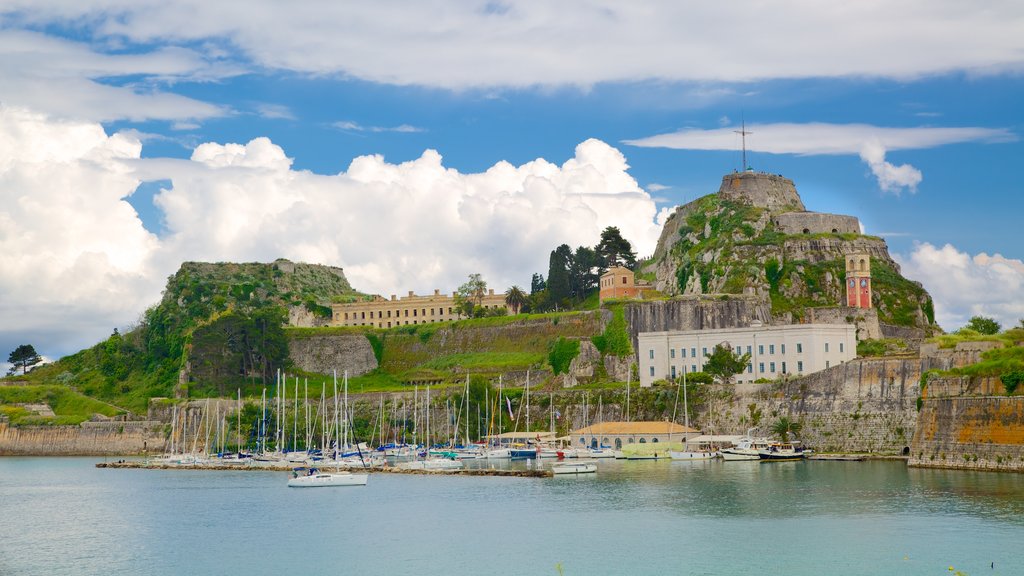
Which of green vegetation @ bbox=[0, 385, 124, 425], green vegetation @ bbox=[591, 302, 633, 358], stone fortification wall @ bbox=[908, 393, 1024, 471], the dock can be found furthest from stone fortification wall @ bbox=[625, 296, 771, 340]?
green vegetation @ bbox=[0, 385, 124, 425]

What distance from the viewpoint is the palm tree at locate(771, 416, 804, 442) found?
285 ft

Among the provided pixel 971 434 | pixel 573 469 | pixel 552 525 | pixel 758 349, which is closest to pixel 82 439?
pixel 573 469

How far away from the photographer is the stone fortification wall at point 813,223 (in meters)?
116

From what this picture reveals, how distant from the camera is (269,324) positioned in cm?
12300

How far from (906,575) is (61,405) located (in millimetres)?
101585

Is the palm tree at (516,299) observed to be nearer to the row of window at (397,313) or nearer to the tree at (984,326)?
the row of window at (397,313)

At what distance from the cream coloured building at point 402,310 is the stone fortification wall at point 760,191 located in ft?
89.2

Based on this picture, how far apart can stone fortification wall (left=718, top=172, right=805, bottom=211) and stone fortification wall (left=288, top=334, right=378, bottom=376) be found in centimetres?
3887

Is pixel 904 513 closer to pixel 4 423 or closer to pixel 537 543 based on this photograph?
pixel 537 543

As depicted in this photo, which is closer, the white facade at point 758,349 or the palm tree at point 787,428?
the palm tree at point 787,428

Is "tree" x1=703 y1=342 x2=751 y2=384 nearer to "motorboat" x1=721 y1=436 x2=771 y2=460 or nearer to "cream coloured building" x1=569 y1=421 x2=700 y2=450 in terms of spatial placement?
"cream coloured building" x1=569 y1=421 x2=700 y2=450

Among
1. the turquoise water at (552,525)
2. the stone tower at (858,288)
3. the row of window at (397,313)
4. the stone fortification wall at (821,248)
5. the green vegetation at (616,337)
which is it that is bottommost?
the turquoise water at (552,525)

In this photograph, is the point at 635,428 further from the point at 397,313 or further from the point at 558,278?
the point at 397,313

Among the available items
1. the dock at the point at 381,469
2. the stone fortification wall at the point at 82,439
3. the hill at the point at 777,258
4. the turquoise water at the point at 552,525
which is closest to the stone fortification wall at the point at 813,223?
the hill at the point at 777,258
